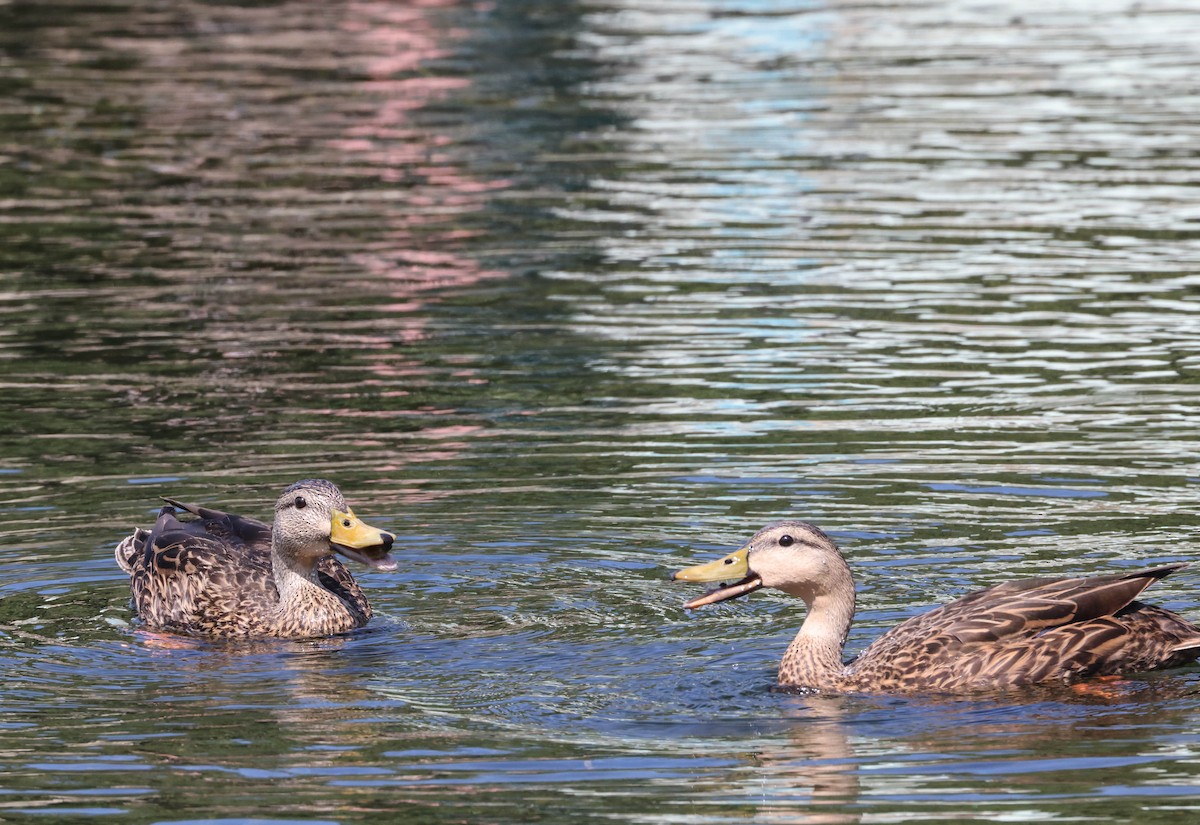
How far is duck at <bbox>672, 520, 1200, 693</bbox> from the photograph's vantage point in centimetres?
1064

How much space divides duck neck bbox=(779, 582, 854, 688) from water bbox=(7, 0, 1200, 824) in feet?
0.49

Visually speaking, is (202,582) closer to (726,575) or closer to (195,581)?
(195,581)

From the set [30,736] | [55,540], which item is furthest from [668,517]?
[30,736]

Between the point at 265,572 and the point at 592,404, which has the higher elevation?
the point at 265,572

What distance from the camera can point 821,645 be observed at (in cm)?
1088

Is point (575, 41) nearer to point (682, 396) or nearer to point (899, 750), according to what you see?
point (682, 396)

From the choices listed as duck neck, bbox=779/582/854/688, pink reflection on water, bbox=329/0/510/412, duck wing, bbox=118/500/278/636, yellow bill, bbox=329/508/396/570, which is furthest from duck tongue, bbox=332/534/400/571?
pink reflection on water, bbox=329/0/510/412

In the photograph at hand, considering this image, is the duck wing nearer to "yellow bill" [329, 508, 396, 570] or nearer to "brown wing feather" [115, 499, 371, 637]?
"brown wing feather" [115, 499, 371, 637]

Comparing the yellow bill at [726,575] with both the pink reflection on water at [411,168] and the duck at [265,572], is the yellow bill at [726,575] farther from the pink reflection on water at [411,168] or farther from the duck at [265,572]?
the pink reflection on water at [411,168]

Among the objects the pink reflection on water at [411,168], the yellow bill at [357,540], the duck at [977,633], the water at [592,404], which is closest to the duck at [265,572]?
the yellow bill at [357,540]

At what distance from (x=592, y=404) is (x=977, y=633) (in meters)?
6.23

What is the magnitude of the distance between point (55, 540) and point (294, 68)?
73.0 feet

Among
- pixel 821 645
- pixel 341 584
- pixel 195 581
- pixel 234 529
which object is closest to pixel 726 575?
pixel 821 645

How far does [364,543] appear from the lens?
1189 cm
